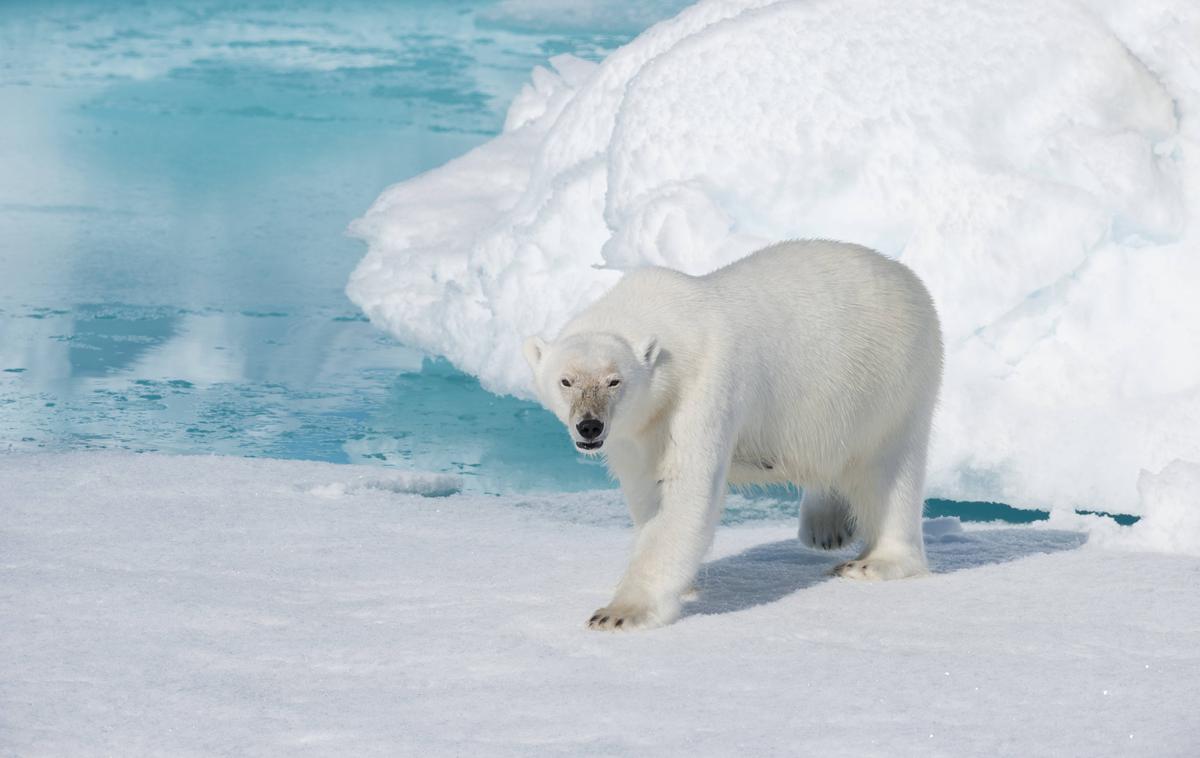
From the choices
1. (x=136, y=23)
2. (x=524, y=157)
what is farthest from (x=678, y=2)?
(x=524, y=157)

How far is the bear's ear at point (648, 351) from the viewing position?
10.0 feet

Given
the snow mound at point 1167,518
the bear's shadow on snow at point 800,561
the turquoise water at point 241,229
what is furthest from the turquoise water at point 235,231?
the snow mound at point 1167,518

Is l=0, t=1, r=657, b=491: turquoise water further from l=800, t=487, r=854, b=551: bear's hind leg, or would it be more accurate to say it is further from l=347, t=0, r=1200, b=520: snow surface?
l=800, t=487, r=854, b=551: bear's hind leg

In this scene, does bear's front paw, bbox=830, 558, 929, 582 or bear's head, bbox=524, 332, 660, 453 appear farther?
bear's front paw, bbox=830, 558, 929, 582

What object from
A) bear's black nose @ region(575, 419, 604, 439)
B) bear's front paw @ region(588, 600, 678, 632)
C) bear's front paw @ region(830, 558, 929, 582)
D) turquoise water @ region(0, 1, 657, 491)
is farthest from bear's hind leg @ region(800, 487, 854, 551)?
turquoise water @ region(0, 1, 657, 491)

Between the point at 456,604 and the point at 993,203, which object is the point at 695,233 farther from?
the point at 456,604

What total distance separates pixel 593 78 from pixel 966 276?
9.91 feet

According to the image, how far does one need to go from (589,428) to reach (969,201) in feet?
10.5

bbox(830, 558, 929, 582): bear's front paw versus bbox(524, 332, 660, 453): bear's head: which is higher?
bbox(524, 332, 660, 453): bear's head

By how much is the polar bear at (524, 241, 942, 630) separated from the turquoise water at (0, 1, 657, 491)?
98.8 inches

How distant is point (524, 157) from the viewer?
32.2ft

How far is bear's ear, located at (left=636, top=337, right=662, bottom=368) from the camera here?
10.0ft

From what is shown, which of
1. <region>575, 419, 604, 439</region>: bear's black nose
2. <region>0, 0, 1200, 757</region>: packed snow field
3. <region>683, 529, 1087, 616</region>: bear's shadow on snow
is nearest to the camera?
<region>0, 0, 1200, 757</region>: packed snow field

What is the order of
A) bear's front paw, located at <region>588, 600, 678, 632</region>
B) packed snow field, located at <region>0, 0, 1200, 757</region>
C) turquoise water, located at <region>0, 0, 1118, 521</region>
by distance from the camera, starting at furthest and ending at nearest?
turquoise water, located at <region>0, 0, 1118, 521</region>
bear's front paw, located at <region>588, 600, 678, 632</region>
packed snow field, located at <region>0, 0, 1200, 757</region>
